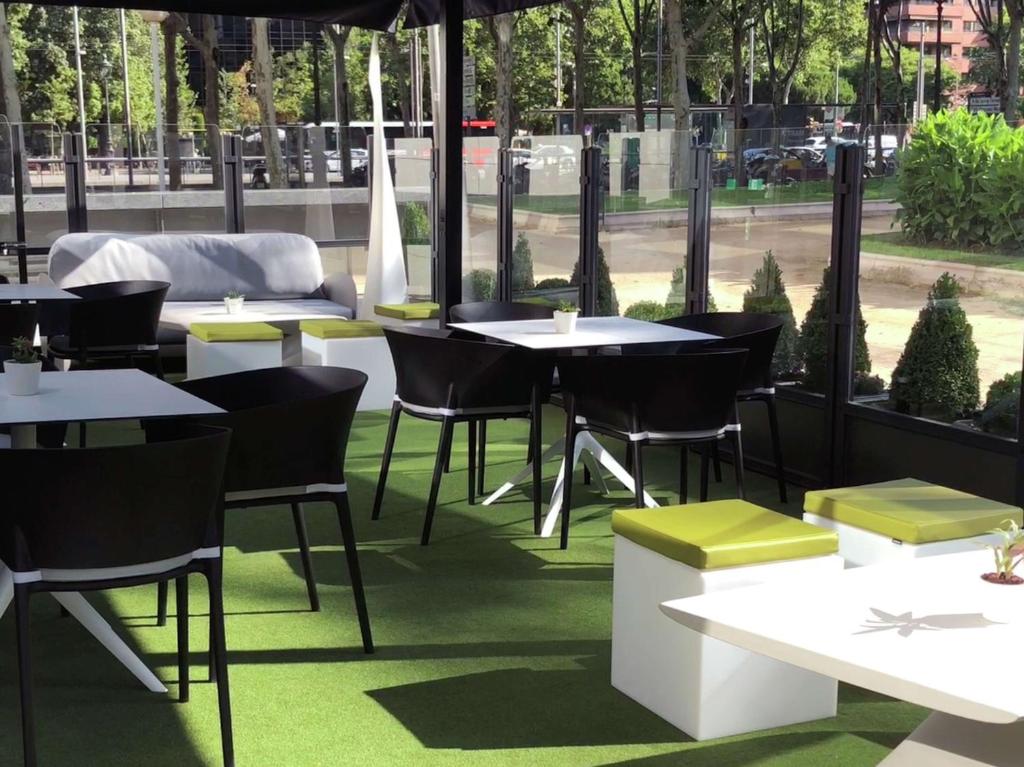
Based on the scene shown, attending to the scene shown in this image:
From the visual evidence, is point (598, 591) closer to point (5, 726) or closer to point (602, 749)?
point (602, 749)

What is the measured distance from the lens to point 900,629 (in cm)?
Answer: 233

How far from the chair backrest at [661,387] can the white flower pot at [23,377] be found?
2.16m

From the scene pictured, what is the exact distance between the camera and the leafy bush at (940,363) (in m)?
5.92

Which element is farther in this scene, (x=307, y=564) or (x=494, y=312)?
(x=494, y=312)

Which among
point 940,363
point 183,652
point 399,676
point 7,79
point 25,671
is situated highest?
point 7,79

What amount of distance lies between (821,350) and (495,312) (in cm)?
177

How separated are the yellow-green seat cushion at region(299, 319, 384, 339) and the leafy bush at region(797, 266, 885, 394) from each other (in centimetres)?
297

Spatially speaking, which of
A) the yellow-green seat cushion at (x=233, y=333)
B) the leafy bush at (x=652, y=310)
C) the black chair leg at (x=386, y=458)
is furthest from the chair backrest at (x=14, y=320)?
the leafy bush at (x=652, y=310)

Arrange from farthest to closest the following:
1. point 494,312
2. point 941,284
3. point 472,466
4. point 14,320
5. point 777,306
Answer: point 494,312, point 777,306, point 14,320, point 472,466, point 941,284

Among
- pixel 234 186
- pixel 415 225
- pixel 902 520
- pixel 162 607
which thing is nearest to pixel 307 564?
pixel 162 607

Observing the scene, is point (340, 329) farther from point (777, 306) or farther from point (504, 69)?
point (504, 69)

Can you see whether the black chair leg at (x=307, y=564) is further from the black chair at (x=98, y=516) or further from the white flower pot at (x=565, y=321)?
the white flower pot at (x=565, y=321)

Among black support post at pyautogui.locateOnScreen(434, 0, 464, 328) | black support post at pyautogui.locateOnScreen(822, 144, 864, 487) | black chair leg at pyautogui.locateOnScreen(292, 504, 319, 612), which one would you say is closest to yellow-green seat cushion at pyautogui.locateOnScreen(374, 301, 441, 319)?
black support post at pyautogui.locateOnScreen(434, 0, 464, 328)

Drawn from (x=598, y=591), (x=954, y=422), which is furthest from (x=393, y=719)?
(x=954, y=422)
